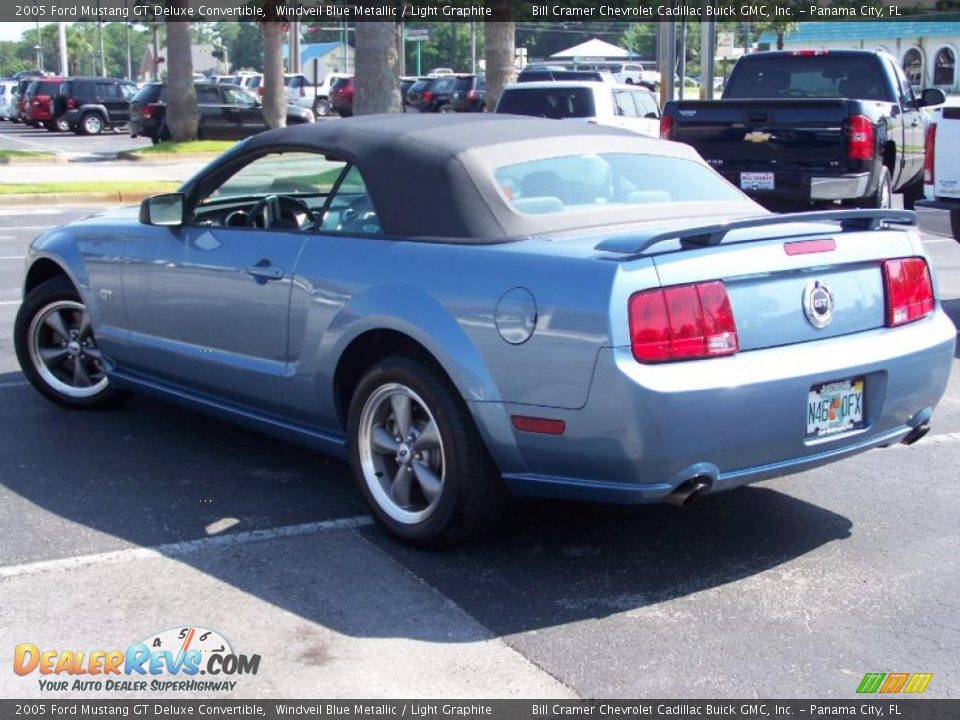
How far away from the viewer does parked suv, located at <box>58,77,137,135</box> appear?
1704 inches

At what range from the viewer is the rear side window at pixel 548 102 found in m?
21.1

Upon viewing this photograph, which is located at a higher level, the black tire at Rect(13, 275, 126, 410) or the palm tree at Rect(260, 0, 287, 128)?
the palm tree at Rect(260, 0, 287, 128)

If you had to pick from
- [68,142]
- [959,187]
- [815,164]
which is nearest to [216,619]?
[959,187]

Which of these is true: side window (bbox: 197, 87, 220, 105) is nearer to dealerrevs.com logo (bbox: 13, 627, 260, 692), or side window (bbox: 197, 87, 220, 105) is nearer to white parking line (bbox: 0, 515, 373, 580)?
white parking line (bbox: 0, 515, 373, 580)

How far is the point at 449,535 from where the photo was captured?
485 cm

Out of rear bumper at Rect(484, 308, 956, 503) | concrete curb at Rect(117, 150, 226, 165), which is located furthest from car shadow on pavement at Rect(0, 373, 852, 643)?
concrete curb at Rect(117, 150, 226, 165)

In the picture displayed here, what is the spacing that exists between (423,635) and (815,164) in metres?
8.81

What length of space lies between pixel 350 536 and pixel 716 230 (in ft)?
6.07

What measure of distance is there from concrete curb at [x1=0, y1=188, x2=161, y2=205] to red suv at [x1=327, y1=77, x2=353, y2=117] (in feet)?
97.9

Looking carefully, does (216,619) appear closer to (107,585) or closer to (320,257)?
(107,585)

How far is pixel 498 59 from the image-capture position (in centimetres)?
2508

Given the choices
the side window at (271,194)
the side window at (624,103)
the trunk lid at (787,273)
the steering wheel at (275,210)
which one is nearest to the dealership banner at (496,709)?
the trunk lid at (787,273)

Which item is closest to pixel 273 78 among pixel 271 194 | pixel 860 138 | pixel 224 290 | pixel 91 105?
pixel 91 105

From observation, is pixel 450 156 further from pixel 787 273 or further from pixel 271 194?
pixel 271 194
